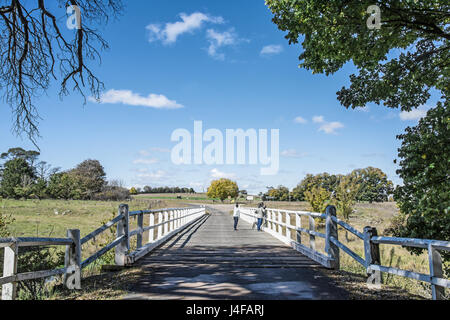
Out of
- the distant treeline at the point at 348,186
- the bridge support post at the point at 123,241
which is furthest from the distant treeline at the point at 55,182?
the bridge support post at the point at 123,241

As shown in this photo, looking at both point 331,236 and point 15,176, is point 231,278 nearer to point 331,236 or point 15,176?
point 331,236

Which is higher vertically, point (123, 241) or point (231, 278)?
point (123, 241)

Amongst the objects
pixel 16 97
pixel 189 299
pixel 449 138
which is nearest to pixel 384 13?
pixel 449 138

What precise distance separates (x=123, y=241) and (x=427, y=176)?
7301 mm

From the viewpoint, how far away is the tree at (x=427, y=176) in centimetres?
845

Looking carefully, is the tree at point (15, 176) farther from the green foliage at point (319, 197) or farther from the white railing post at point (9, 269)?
the white railing post at point (9, 269)

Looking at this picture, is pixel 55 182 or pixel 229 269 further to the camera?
pixel 55 182

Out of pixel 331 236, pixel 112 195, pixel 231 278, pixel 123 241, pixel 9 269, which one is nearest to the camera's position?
pixel 9 269

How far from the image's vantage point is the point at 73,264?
20.9 ft

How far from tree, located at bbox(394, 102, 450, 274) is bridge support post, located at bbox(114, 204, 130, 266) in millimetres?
7004

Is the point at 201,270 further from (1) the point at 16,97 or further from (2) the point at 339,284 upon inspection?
(1) the point at 16,97

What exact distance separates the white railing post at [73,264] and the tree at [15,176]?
9234 centimetres
